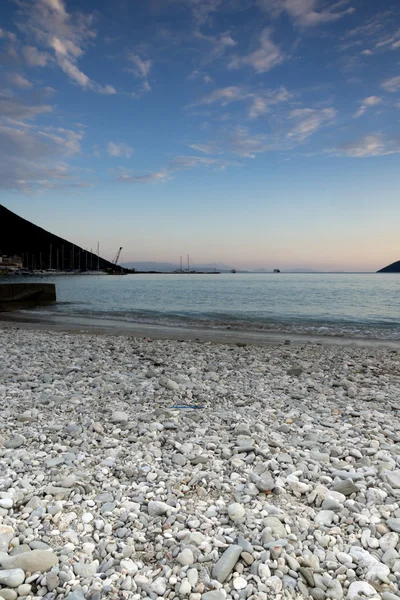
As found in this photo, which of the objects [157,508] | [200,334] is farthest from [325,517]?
[200,334]

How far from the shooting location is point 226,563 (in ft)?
8.92

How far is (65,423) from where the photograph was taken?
5398mm

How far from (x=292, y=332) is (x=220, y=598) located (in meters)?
16.7

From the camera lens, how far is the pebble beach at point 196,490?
2637 mm

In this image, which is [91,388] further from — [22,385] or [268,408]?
[268,408]

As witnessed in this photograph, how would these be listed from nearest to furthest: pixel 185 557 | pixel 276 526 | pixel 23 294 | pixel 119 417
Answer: pixel 185 557 → pixel 276 526 → pixel 119 417 → pixel 23 294

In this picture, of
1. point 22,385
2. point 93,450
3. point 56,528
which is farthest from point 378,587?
point 22,385

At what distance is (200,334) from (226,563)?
14.6 metres

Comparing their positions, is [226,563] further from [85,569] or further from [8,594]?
[8,594]

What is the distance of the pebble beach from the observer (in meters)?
2.64

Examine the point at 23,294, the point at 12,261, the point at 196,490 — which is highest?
the point at 12,261

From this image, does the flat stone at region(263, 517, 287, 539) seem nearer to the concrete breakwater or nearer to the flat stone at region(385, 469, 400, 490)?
the flat stone at region(385, 469, 400, 490)

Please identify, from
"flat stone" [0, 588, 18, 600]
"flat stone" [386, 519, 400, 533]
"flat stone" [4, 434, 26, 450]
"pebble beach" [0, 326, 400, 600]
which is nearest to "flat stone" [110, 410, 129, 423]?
"pebble beach" [0, 326, 400, 600]

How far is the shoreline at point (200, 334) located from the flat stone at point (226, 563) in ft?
37.8
